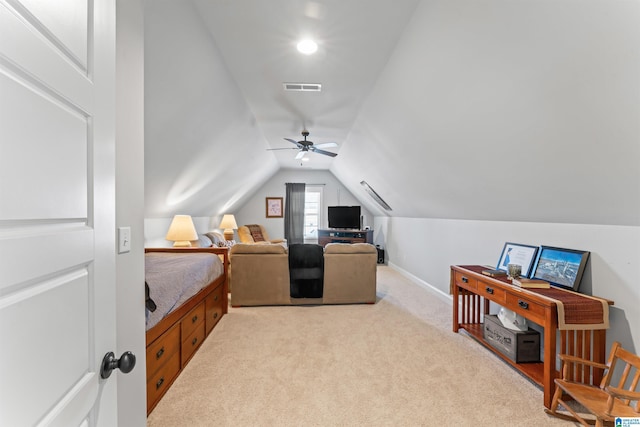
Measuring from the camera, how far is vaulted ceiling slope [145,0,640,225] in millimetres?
1441

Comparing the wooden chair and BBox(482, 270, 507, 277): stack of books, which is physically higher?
BBox(482, 270, 507, 277): stack of books

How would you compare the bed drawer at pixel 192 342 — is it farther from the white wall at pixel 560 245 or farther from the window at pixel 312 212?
the window at pixel 312 212

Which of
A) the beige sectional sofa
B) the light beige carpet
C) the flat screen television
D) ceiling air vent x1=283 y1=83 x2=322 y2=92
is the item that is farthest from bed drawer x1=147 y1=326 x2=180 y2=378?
the flat screen television

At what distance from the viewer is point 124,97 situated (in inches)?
52.4

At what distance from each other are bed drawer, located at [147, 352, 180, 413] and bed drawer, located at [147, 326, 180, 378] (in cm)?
4

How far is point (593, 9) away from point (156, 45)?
8.06ft

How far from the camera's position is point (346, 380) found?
2.19m

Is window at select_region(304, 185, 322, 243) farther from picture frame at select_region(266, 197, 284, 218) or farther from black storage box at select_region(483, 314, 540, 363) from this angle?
black storage box at select_region(483, 314, 540, 363)

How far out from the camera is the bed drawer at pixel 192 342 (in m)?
2.36

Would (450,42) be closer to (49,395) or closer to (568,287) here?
(568,287)

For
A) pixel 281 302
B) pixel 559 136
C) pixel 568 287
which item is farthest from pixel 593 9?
pixel 281 302

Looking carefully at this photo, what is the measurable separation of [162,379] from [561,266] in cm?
302

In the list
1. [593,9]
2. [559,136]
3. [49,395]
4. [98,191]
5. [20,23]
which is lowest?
[49,395]

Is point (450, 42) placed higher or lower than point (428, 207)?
higher
